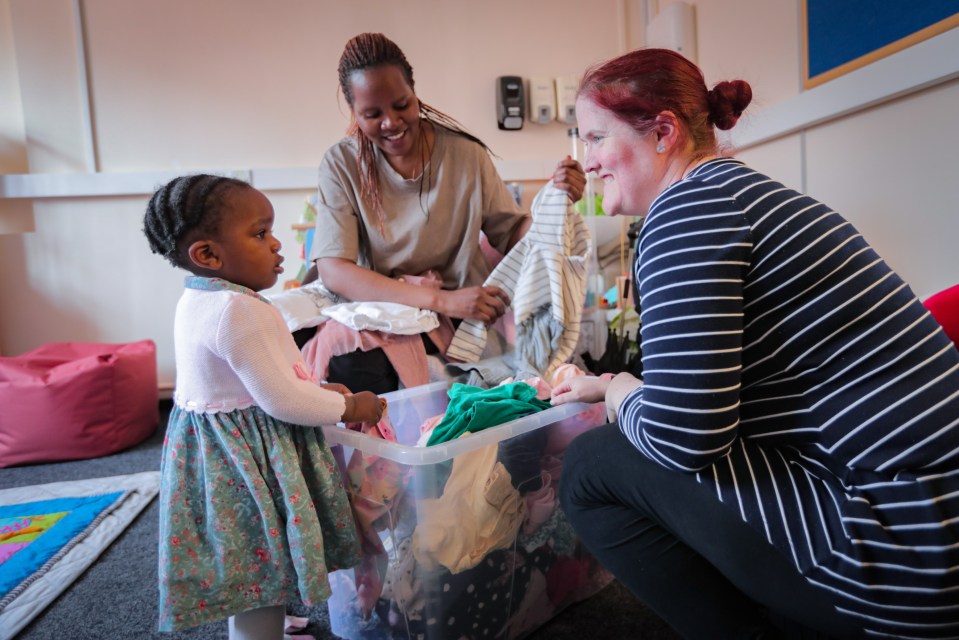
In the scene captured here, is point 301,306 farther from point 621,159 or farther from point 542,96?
point 542,96

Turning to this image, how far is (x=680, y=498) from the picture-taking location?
69 centimetres

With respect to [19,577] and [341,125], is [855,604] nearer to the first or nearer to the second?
[19,577]

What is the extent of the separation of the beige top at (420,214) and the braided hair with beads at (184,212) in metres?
0.64

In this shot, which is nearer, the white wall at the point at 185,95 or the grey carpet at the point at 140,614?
the grey carpet at the point at 140,614

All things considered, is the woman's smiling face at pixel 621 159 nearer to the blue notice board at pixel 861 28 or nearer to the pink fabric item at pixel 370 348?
the pink fabric item at pixel 370 348

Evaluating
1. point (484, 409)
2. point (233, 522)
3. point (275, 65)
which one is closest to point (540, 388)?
point (484, 409)

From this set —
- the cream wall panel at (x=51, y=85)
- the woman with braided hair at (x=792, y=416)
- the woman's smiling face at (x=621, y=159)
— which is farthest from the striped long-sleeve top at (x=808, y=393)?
the cream wall panel at (x=51, y=85)

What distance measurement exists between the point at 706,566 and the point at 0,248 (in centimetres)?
300

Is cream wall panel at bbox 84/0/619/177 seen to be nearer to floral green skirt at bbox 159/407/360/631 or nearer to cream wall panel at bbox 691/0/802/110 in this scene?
cream wall panel at bbox 691/0/802/110

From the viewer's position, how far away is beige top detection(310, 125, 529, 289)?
157 centimetres

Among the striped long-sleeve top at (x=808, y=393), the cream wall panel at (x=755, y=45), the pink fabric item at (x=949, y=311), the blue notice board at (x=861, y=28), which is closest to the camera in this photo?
the striped long-sleeve top at (x=808, y=393)

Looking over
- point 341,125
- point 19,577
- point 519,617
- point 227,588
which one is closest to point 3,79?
point 341,125

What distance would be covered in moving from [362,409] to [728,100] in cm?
66

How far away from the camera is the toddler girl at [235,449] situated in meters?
0.85
